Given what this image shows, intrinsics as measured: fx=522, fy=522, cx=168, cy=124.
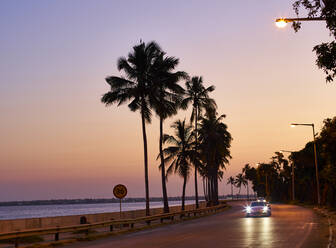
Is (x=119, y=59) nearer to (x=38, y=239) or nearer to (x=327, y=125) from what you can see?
(x=327, y=125)

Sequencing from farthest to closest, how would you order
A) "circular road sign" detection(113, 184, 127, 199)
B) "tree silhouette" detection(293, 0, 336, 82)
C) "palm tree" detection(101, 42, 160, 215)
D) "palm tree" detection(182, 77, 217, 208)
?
1. "palm tree" detection(182, 77, 217, 208)
2. "palm tree" detection(101, 42, 160, 215)
3. "circular road sign" detection(113, 184, 127, 199)
4. "tree silhouette" detection(293, 0, 336, 82)

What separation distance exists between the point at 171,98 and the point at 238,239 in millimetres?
25227

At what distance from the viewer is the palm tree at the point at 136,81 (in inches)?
1720

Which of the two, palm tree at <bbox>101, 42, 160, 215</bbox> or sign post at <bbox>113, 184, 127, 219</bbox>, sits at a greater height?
palm tree at <bbox>101, 42, 160, 215</bbox>

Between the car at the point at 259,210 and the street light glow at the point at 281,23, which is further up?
the street light glow at the point at 281,23

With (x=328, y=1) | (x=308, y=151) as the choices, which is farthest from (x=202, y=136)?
(x=328, y=1)

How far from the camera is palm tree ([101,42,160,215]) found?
143 feet

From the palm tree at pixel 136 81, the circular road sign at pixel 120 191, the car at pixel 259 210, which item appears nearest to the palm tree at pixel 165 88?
the palm tree at pixel 136 81

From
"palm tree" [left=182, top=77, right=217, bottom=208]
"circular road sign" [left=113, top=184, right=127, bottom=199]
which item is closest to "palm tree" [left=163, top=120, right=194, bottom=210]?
"palm tree" [left=182, top=77, right=217, bottom=208]

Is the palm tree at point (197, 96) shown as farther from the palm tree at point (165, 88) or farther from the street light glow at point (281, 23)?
the street light glow at point (281, 23)

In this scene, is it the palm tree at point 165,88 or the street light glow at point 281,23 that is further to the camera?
the palm tree at point 165,88

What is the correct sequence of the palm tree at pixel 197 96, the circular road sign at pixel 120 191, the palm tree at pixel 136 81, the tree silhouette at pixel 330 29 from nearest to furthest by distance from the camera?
the tree silhouette at pixel 330 29 < the circular road sign at pixel 120 191 < the palm tree at pixel 136 81 < the palm tree at pixel 197 96

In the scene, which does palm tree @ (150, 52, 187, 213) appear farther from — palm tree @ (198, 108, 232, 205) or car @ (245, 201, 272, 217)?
palm tree @ (198, 108, 232, 205)

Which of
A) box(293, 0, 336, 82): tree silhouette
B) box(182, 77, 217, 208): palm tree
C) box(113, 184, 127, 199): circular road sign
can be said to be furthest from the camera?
box(182, 77, 217, 208): palm tree
